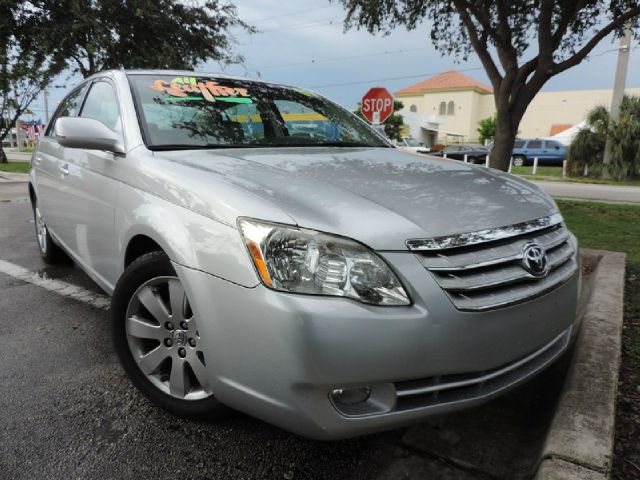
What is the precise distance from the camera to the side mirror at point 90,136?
7.80 feet

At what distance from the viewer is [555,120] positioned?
61.0 m

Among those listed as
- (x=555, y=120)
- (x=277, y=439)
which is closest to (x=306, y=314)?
(x=277, y=439)

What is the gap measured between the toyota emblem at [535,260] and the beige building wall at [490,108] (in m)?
59.9

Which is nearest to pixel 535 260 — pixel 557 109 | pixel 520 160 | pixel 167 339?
pixel 167 339

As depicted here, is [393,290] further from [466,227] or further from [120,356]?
[120,356]

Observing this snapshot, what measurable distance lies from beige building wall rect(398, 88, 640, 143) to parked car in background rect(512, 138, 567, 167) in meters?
30.9

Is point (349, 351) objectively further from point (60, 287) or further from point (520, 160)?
point (520, 160)

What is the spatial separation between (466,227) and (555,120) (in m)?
67.2

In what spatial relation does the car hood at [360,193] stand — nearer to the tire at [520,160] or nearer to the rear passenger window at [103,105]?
the rear passenger window at [103,105]

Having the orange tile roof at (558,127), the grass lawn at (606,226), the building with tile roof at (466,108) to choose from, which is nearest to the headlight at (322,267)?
the grass lawn at (606,226)

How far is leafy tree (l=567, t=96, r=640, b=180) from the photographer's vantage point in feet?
63.1

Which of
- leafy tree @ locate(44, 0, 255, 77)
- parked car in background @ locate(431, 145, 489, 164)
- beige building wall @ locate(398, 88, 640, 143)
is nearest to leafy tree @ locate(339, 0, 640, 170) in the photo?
leafy tree @ locate(44, 0, 255, 77)

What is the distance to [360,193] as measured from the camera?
6.18 ft

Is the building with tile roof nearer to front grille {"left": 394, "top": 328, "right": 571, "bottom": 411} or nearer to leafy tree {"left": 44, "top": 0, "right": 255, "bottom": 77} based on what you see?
leafy tree {"left": 44, "top": 0, "right": 255, "bottom": 77}
